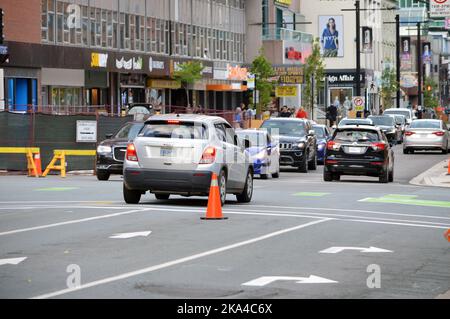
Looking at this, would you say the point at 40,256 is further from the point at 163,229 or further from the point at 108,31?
the point at 108,31

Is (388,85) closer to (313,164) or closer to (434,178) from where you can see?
(313,164)

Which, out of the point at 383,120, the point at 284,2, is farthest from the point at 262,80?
the point at 284,2

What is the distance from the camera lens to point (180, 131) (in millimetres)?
22672

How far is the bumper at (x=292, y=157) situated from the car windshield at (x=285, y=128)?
813 mm

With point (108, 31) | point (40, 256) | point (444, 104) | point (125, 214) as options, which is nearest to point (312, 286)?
point (40, 256)

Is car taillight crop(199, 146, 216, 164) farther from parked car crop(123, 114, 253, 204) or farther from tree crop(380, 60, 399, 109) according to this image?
tree crop(380, 60, 399, 109)

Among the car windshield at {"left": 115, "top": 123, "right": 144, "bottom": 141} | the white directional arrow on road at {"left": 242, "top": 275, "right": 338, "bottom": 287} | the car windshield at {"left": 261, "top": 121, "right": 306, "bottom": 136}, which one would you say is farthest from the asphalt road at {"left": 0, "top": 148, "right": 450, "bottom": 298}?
the car windshield at {"left": 261, "top": 121, "right": 306, "bottom": 136}

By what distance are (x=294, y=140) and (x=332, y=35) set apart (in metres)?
80.4

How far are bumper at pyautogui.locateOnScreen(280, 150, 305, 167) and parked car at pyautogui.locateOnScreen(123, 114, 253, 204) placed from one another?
57.0ft

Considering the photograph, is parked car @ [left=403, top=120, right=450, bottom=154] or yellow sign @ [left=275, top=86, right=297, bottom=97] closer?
parked car @ [left=403, top=120, right=450, bottom=154]

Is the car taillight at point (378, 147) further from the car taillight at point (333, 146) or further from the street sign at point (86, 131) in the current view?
the street sign at point (86, 131)

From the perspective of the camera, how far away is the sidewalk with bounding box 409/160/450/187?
113ft

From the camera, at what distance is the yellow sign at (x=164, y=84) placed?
236 ft

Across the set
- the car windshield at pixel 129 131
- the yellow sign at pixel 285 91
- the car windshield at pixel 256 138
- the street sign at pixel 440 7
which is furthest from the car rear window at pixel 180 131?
the yellow sign at pixel 285 91
